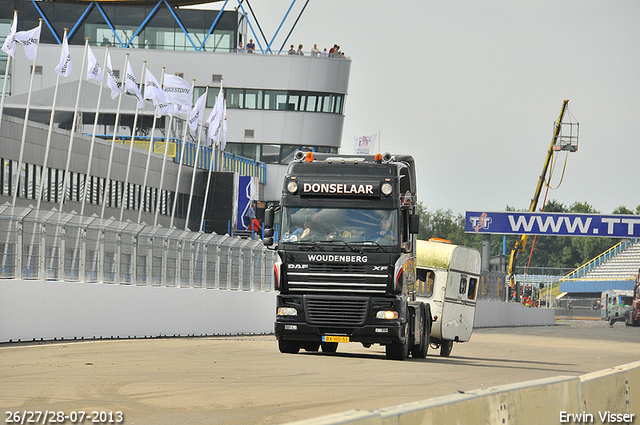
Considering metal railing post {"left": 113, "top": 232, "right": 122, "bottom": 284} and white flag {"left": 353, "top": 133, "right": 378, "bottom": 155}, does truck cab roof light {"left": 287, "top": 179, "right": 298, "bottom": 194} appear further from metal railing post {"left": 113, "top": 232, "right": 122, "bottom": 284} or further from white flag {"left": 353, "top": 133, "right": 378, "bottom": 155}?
white flag {"left": 353, "top": 133, "right": 378, "bottom": 155}

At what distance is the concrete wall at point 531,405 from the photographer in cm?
549

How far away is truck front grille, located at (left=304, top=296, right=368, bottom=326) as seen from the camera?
18.4 meters

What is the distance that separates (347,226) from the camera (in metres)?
18.3

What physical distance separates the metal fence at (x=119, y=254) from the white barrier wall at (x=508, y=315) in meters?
18.6

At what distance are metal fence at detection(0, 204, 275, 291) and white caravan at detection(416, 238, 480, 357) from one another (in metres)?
6.62

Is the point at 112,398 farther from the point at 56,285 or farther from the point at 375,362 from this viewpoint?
the point at 56,285

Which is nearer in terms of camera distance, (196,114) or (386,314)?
(386,314)

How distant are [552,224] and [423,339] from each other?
43.1m

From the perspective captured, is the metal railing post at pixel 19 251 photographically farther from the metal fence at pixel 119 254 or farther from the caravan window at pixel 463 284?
the caravan window at pixel 463 284

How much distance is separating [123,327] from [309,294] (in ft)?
22.8

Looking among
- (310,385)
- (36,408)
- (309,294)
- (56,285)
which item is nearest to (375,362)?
(309,294)

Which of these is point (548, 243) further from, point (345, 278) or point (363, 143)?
point (345, 278)

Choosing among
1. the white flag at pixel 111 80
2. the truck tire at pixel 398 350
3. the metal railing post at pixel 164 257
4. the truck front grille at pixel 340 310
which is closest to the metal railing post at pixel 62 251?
the metal railing post at pixel 164 257

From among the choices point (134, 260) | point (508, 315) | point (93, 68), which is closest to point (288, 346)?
point (134, 260)
